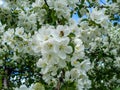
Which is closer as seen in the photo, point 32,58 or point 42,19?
point 42,19

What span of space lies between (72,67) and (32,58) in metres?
2.24

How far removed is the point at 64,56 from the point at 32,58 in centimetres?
241

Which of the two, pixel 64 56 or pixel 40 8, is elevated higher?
pixel 40 8

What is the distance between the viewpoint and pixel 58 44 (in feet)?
7.82

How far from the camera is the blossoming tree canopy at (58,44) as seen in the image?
2467 mm

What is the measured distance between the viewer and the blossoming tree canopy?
97.1 inches

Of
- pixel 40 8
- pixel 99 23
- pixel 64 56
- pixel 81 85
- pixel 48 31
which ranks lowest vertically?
pixel 81 85

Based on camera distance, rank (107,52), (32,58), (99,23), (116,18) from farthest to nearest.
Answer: (107,52)
(116,18)
(32,58)
(99,23)

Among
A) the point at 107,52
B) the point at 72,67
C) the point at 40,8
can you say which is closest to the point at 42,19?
the point at 40,8

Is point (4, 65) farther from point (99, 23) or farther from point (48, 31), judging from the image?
point (48, 31)

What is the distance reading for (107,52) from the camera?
19.9 feet

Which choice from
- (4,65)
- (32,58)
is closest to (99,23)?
(32,58)

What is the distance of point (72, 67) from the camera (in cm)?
262

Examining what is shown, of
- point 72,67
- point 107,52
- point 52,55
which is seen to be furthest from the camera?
point 107,52
